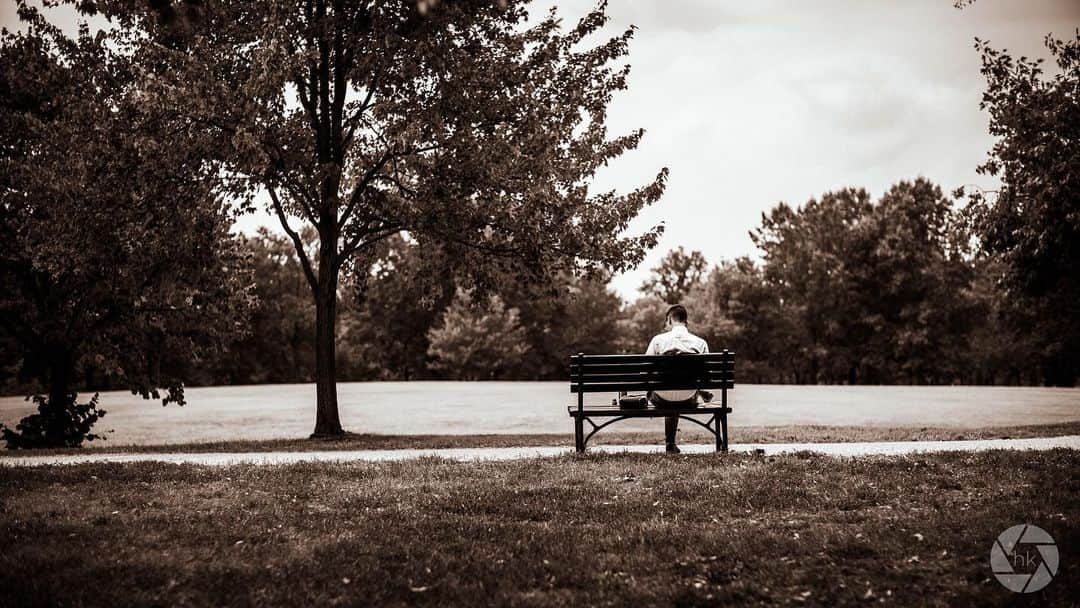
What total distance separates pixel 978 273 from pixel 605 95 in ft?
175

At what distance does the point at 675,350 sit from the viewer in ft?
31.4

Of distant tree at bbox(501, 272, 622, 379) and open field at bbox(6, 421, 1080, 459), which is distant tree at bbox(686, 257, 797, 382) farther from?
open field at bbox(6, 421, 1080, 459)

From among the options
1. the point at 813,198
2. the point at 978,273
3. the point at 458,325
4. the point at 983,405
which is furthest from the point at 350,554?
the point at 813,198

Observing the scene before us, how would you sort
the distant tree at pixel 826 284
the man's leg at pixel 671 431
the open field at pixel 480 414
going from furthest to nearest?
the distant tree at pixel 826 284 → the open field at pixel 480 414 → the man's leg at pixel 671 431

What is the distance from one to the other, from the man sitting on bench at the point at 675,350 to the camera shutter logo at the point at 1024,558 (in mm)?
4519

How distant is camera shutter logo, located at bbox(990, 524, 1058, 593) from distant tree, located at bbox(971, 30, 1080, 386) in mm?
15864

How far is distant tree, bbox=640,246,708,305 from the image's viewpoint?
3233 inches

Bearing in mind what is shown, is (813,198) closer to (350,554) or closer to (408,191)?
(408,191)

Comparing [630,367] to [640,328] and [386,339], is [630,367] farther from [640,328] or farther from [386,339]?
[640,328]

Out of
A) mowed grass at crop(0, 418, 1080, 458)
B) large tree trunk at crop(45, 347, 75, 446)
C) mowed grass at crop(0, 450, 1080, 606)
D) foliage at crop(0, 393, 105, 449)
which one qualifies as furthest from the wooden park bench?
large tree trunk at crop(45, 347, 75, 446)

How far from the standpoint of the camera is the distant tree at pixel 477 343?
2402 inches

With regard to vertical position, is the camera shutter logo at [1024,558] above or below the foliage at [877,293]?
below

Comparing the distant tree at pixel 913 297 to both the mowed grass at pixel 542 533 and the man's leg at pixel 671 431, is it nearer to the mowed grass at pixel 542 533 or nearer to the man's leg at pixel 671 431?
the man's leg at pixel 671 431

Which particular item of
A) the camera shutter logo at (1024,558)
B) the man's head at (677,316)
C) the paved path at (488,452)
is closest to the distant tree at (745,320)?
the paved path at (488,452)
